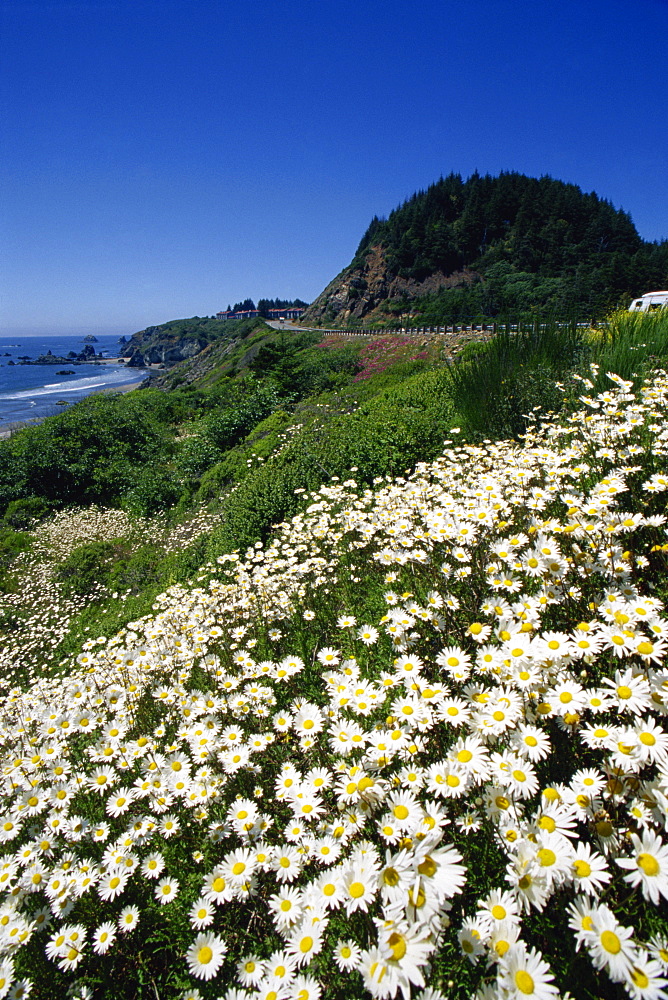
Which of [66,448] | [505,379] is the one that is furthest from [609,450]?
[66,448]

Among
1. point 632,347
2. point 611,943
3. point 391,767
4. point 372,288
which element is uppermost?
point 372,288

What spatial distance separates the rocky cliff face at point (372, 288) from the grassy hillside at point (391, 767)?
266 ft

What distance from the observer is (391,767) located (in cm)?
206

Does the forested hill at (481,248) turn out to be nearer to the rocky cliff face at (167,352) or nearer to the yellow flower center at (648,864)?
the rocky cliff face at (167,352)

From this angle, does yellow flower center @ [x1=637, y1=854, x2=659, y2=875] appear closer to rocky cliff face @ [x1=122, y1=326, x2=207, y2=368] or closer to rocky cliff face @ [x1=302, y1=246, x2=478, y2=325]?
rocky cliff face @ [x1=302, y1=246, x2=478, y2=325]

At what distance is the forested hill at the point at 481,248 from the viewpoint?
71.8m

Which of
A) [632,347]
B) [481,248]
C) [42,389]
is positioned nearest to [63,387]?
[42,389]

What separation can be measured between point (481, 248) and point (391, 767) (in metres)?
103

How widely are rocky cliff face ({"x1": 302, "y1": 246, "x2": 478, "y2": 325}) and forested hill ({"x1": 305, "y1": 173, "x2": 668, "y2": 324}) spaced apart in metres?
0.20

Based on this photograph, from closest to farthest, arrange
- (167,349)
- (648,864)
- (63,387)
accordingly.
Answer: (648,864)
(63,387)
(167,349)

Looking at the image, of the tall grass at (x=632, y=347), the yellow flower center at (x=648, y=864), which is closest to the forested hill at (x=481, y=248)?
the tall grass at (x=632, y=347)

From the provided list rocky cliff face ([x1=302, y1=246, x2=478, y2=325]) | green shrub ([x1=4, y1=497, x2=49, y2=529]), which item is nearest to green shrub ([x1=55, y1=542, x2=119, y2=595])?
green shrub ([x1=4, y1=497, x2=49, y2=529])

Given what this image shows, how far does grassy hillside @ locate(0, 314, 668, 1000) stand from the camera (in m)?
1.27

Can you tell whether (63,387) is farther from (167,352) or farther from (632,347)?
(632,347)
